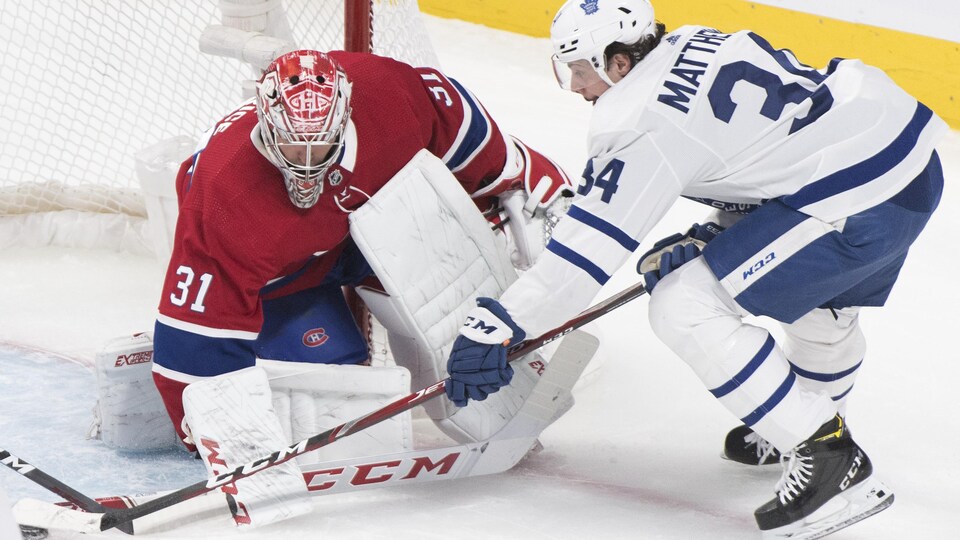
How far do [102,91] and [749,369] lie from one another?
3.01 meters

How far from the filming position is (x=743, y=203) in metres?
2.33

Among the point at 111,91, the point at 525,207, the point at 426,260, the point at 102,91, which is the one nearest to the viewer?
the point at 426,260

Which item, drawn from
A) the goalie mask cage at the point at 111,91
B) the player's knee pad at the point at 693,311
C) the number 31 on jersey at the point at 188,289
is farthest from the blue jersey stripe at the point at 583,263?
the goalie mask cage at the point at 111,91

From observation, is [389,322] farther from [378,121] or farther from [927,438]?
[927,438]

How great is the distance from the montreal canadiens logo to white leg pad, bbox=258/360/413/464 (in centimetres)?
14

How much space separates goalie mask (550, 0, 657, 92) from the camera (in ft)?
7.15

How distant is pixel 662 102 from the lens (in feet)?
6.98

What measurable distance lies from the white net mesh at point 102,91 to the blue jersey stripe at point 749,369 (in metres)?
1.51

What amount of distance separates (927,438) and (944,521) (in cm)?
43

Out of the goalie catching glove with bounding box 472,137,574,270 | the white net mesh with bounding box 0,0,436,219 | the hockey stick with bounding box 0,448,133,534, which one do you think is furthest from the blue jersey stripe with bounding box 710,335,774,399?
the white net mesh with bounding box 0,0,436,219

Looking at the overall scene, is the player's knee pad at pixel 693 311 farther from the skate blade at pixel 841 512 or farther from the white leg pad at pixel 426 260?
the white leg pad at pixel 426 260

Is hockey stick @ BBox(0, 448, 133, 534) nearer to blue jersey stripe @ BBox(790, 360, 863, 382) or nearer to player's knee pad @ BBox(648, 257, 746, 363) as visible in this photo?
player's knee pad @ BBox(648, 257, 746, 363)

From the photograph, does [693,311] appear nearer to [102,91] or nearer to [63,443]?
[63,443]

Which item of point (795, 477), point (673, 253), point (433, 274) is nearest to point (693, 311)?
point (673, 253)
